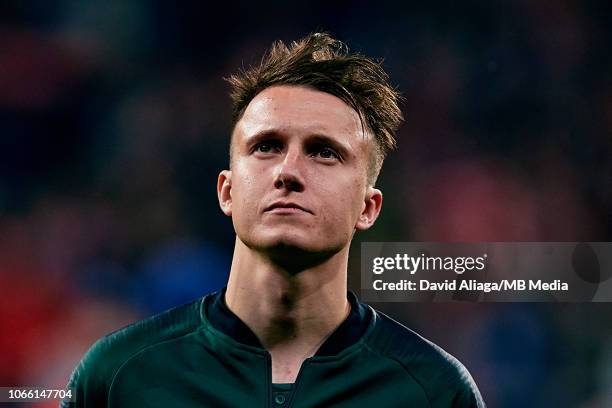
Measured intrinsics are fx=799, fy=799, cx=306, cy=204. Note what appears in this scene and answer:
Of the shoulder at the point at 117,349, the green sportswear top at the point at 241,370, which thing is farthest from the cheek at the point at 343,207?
the shoulder at the point at 117,349

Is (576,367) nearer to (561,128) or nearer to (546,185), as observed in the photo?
(546,185)

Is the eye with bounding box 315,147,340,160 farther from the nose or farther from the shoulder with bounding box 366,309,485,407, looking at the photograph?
the shoulder with bounding box 366,309,485,407

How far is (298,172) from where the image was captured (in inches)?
109

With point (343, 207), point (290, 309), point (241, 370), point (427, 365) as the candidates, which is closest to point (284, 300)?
point (290, 309)

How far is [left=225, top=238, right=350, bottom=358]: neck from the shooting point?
2.87 meters

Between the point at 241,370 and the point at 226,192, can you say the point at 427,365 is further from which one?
the point at 226,192

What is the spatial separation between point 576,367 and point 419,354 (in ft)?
6.89

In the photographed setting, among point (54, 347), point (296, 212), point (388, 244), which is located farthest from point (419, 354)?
point (54, 347)

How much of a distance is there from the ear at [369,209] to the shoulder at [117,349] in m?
0.70

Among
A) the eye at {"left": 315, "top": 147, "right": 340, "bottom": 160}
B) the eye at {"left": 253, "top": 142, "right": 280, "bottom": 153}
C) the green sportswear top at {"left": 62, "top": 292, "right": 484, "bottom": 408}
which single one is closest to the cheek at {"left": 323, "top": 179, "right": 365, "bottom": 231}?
the eye at {"left": 315, "top": 147, "right": 340, "bottom": 160}

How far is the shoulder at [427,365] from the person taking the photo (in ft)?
9.78

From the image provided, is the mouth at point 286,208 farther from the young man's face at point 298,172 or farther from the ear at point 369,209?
the ear at point 369,209

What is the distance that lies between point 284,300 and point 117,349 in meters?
0.68

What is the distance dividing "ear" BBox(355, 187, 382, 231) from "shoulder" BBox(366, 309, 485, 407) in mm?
370
